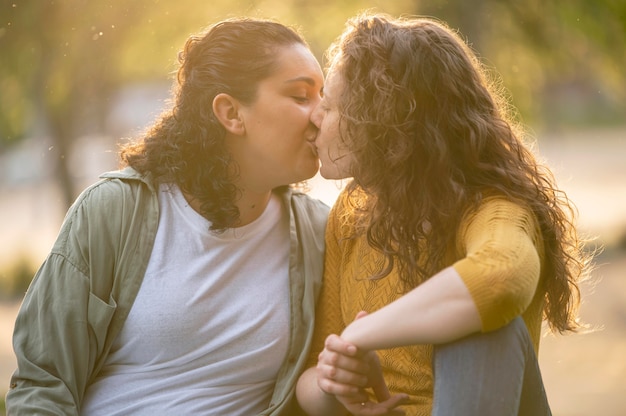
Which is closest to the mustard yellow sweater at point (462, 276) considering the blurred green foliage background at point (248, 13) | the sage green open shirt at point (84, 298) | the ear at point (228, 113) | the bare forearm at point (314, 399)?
the bare forearm at point (314, 399)

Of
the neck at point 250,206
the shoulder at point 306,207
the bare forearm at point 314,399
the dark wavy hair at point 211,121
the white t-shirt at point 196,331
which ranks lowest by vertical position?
the bare forearm at point 314,399

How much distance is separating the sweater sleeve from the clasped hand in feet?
1.03

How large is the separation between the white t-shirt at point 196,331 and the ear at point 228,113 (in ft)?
0.81

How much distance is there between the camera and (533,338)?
7.55 ft

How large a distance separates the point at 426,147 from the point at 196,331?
79 cm

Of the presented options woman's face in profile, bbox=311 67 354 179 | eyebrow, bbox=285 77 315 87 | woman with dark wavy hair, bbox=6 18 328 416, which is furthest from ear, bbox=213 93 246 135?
woman's face in profile, bbox=311 67 354 179

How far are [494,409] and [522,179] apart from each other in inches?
23.2

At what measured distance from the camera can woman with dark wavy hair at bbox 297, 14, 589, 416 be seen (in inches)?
77.0

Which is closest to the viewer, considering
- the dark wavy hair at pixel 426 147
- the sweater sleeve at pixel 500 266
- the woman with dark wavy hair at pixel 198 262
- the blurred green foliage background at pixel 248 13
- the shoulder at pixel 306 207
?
the sweater sleeve at pixel 500 266

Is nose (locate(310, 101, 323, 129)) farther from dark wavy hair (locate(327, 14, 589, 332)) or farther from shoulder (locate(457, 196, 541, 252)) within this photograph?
shoulder (locate(457, 196, 541, 252))

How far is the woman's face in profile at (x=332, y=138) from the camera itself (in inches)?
92.6

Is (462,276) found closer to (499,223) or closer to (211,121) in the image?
(499,223)

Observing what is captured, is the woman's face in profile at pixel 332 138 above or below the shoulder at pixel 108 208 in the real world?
above

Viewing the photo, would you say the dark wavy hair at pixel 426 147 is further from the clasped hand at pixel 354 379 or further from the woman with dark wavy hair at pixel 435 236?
the clasped hand at pixel 354 379
